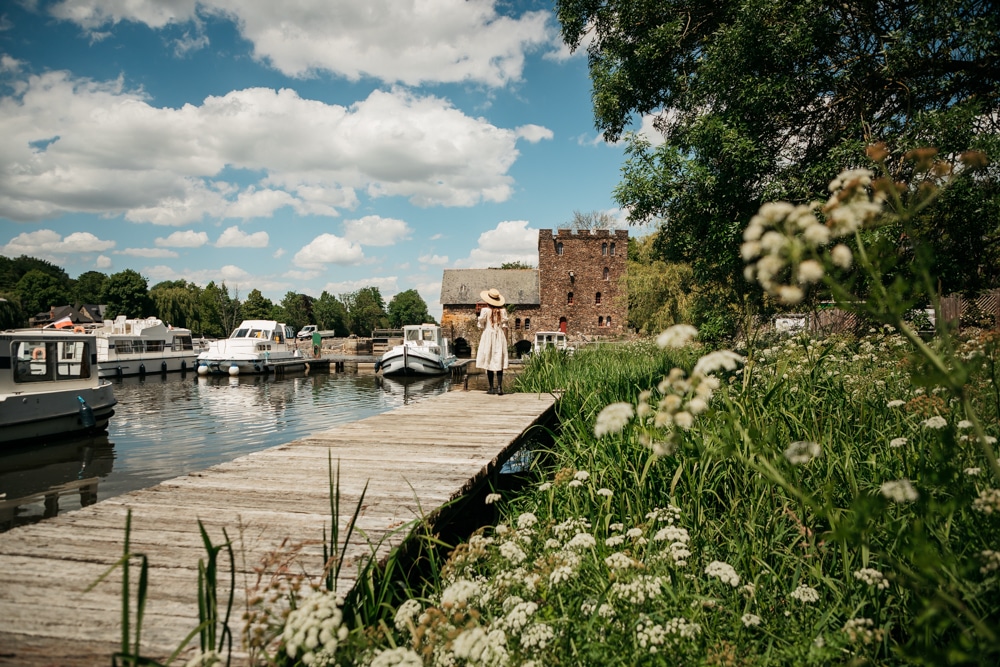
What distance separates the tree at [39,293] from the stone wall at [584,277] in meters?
74.1

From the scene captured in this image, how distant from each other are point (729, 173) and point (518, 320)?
42266 millimetres

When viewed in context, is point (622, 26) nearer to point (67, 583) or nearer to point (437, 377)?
point (67, 583)

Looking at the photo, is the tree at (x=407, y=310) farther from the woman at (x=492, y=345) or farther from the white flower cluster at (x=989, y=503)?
the white flower cluster at (x=989, y=503)

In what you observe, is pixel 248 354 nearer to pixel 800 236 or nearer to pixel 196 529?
pixel 196 529

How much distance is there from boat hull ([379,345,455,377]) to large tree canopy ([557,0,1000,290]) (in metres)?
22.7

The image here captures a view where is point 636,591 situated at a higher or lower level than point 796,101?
lower

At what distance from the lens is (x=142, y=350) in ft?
106

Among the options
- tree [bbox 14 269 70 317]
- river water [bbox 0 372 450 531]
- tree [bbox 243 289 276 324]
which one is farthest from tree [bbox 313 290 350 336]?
river water [bbox 0 372 450 531]

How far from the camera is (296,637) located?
1.39 m

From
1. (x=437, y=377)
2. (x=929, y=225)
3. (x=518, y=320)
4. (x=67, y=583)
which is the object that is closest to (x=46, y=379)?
(x=67, y=583)

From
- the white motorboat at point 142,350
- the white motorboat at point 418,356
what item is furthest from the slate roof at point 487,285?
the white motorboat at point 142,350

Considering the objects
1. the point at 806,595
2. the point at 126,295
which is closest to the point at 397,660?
the point at 806,595

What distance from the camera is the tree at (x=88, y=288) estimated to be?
84.4 m

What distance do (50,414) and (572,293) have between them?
40.6 metres
